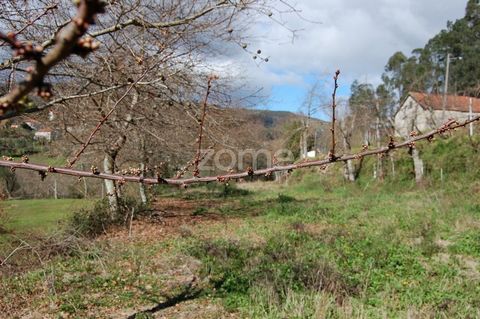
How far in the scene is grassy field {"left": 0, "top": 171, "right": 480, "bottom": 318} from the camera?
18.1ft

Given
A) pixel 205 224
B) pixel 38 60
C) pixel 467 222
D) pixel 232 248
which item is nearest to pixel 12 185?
pixel 205 224

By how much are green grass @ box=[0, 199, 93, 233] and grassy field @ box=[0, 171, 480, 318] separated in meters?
2.67

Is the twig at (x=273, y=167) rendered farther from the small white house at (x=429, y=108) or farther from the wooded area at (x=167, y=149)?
the small white house at (x=429, y=108)

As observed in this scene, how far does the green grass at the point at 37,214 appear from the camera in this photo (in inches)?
514

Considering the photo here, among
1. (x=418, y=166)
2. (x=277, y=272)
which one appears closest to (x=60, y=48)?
(x=277, y=272)

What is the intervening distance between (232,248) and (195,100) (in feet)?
10.0

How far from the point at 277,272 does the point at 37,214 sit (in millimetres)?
13068

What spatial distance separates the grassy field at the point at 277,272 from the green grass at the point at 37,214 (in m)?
2.67

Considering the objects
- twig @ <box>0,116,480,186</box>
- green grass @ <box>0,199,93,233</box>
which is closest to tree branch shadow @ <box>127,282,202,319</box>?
twig @ <box>0,116,480,186</box>

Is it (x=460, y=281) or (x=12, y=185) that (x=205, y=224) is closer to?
(x=460, y=281)

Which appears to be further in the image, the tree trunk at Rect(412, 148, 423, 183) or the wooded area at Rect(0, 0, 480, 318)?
the tree trunk at Rect(412, 148, 423, 183)

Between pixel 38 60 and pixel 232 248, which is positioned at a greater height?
pixel 38 60

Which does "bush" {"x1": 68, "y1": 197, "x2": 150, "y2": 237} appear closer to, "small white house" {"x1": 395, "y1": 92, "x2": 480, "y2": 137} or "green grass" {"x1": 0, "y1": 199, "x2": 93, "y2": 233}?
"green grass" {"x1": 0, "y1": 199, "x2": 93, "y2": 233}

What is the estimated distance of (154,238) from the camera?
34.6ft
